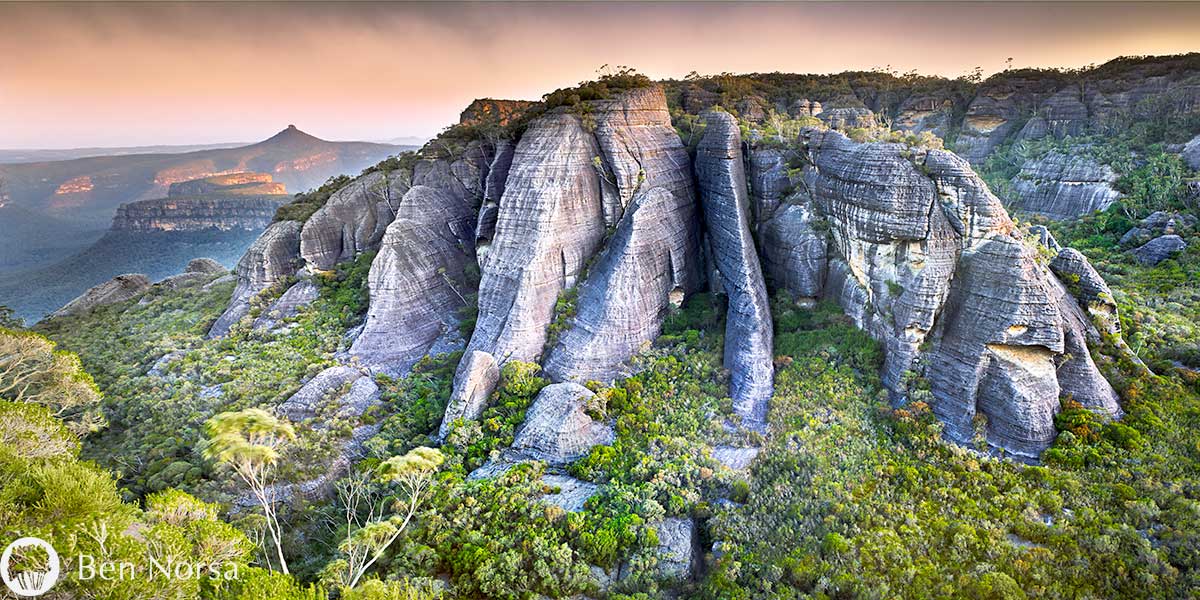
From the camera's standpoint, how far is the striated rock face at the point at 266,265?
1233 inches

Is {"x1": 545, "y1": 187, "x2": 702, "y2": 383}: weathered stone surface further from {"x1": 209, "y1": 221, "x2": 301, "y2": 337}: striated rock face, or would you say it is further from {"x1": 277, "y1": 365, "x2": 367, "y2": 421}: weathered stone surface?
{"x1": 209, "y1": 221, "x2": 301, "y2": 337}: striated rock face

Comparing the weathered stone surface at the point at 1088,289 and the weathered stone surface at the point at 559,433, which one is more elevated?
the weathered stone surface at the point at 1088,289

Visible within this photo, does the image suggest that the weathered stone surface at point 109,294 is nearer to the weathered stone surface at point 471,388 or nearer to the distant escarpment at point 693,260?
the distant escarpment at point 693,260

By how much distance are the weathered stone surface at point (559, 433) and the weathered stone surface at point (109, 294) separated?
40.3 meters

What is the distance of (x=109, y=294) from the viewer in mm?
42531

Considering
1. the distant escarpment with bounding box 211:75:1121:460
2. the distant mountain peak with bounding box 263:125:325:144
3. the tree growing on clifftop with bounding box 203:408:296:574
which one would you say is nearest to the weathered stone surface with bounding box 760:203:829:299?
the distant escarpment with bounding box 211:75:1121:460

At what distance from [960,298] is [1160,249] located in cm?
2395

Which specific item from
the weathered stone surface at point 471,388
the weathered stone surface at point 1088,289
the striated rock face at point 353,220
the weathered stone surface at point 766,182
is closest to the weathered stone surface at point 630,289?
the weathered stone surface at point 471,388

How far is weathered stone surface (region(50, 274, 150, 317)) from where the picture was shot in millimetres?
40688

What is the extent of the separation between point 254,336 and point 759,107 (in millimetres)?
42799

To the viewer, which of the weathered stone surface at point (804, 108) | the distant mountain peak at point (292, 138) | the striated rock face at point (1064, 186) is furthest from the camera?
the distant mountain peak at point (292, 138)

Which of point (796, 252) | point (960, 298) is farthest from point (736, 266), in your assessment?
point (960, 298)

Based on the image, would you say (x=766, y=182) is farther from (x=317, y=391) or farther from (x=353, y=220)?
(x=353, y=220)

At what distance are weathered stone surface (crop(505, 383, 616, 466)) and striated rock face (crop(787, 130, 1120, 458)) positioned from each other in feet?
38.3
